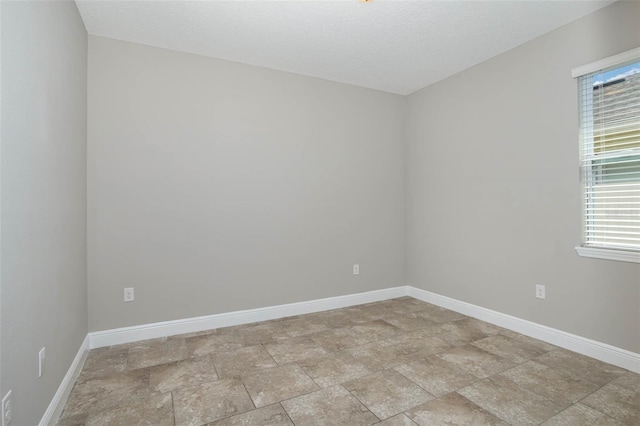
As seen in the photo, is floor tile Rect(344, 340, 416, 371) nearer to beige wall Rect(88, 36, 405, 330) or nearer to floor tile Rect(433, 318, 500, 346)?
floor tile Rect(433, 318, 500, 346)

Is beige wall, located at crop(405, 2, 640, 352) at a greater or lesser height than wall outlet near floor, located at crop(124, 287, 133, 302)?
greater

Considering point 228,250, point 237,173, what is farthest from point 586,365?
point 237,173

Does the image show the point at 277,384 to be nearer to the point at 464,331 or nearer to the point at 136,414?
the point at 136,414

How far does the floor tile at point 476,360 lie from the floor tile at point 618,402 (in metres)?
0.50

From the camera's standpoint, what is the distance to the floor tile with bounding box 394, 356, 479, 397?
2107 millimetres

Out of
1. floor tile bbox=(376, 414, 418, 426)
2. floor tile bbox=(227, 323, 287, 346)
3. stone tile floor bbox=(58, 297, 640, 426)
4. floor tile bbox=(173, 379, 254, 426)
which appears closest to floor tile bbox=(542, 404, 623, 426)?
stone tile floor bbox=(58, 297, 640, 426)

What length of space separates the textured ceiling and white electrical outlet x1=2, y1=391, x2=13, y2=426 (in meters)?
2.50

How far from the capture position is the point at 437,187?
154 inches

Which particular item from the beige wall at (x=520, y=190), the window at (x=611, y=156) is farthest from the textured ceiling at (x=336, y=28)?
the window at (x=611, y=156)

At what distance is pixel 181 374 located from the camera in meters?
2.28

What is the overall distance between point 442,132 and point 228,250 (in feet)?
9.00

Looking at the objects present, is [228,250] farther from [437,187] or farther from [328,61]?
[437,187]

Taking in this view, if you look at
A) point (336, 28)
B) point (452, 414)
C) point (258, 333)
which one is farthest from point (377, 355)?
point (336, 28)

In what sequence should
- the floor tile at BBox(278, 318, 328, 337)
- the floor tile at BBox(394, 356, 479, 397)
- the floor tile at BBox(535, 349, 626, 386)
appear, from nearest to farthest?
the floor tile at BBox(394, 356, 479, 397) → the floor tile at BBox(535, 349, 626, 386) → the floor tile at BBox(278, 318, 328, 337)
